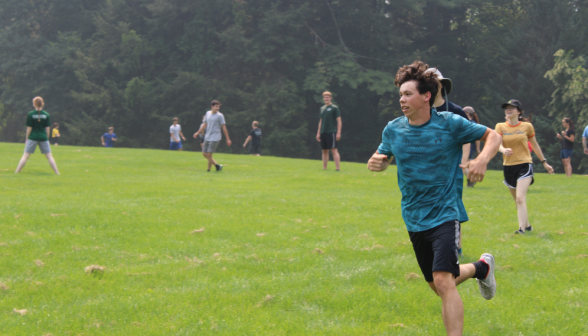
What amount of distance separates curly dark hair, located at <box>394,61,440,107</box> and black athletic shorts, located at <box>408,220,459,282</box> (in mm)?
1005

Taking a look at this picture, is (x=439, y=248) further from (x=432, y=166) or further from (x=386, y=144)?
(x=386, y=144)

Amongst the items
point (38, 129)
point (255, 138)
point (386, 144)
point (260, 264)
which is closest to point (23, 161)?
point (38, 129)

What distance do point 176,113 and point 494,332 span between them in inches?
1733

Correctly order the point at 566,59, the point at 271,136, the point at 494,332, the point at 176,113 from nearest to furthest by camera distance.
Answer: the point at 494,332 → the point at 566,59 → the point at 271,136 → the point at 176,113

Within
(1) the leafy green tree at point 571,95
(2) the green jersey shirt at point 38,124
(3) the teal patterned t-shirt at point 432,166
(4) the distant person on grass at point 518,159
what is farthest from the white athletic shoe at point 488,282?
(1) the leafy green tree at point 571,95

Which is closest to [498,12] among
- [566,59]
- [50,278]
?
[566,59]

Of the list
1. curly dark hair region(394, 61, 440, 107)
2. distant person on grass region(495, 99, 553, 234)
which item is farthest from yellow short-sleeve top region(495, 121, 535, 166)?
curly dark hair region(394, 61, 440, 107)

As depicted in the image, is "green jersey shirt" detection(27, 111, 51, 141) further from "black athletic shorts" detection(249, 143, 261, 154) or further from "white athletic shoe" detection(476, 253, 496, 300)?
"black athletic shorts" detection(249, 143, 261, 154)

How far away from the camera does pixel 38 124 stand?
48.7 feet

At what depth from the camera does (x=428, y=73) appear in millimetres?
4191

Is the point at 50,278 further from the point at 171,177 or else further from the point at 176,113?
the point at 176,113

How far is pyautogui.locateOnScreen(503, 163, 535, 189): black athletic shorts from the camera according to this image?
27.3 ft

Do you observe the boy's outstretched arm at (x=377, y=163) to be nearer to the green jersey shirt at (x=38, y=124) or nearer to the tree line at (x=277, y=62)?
the green jersey shirt at (x=38, y=124)

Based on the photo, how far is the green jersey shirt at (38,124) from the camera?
14747mm
